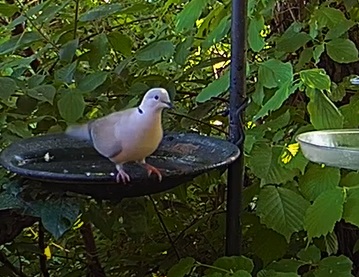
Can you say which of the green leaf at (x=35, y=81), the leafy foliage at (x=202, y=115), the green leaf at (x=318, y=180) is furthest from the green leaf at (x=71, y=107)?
the green leaf at (x=318, y=180)

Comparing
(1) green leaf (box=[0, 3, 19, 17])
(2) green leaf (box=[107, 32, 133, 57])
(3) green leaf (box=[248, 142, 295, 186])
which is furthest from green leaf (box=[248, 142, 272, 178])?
(1) green leaf (box=[0, 3, 19, 17])

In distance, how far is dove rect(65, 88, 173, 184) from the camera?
85cm

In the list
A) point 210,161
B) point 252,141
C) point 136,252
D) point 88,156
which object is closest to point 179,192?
point 136,252

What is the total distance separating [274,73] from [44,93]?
0.43 metres

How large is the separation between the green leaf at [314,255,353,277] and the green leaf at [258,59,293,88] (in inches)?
12.7

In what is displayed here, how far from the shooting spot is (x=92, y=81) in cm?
126

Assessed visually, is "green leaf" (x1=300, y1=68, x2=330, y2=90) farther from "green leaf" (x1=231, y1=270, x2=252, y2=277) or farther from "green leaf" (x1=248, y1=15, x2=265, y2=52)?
"green leaf" (x1=231, y1=270, x2=252, y2=277)

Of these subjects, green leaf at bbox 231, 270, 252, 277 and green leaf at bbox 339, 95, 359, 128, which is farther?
green leaf at bbox 339, 95, 359, 128

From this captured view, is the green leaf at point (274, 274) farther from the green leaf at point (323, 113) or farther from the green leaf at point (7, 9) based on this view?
the green leaf at point (7, 9)

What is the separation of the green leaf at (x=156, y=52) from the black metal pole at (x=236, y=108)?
28 centimetres

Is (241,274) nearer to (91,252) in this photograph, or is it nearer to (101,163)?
(101,163)

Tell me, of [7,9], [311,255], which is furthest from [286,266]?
[7,9]

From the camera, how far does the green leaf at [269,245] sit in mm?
1208

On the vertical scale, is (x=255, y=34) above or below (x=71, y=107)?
above
